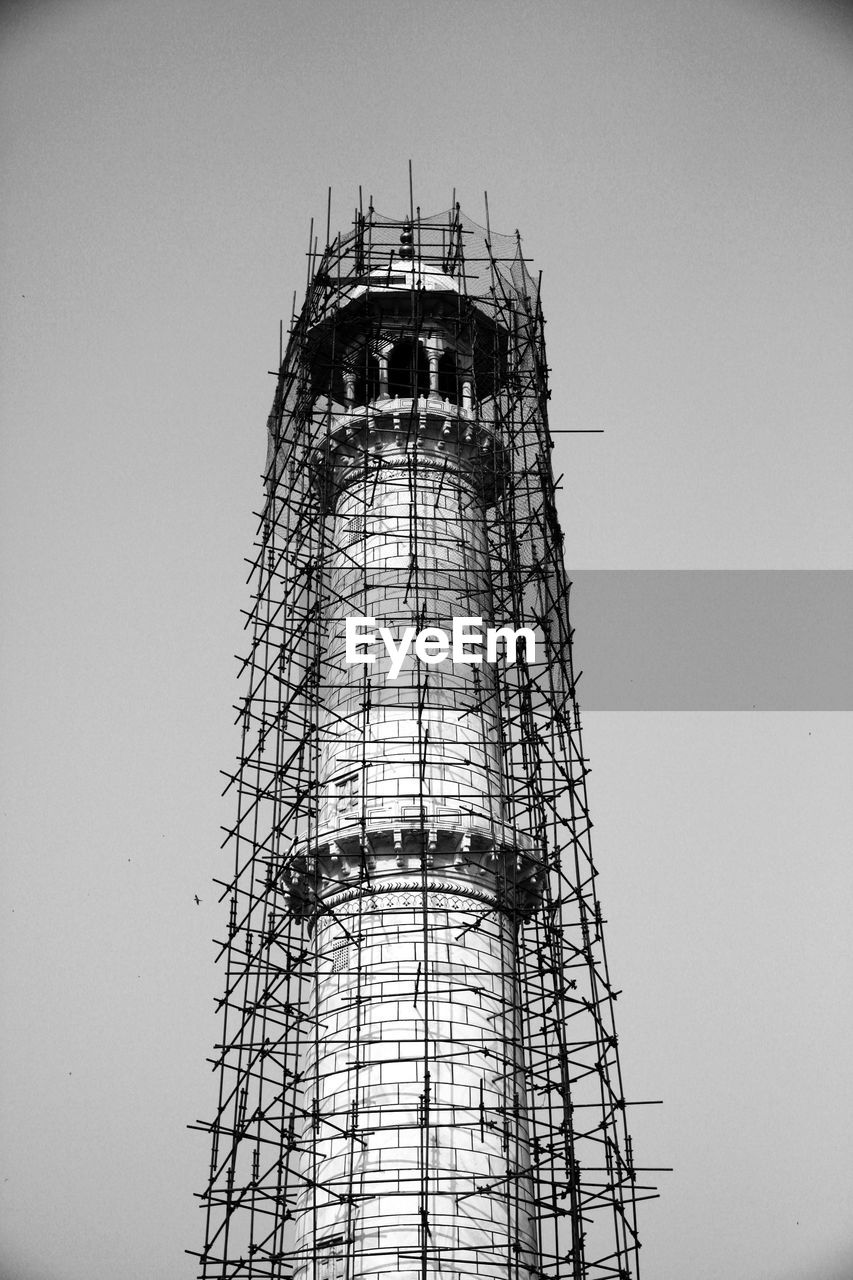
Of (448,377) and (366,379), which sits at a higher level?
(448,377)

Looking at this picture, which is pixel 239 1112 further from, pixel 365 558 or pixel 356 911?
pixel 365 558

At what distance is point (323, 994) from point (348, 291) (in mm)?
19310

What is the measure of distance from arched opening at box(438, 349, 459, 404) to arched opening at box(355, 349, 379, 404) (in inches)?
68.1

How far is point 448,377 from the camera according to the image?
147ft

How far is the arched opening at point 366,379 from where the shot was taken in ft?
143

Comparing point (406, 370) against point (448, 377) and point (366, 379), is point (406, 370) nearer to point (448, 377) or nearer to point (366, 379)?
point (366, 379)

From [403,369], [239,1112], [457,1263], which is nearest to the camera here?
[457,1263]

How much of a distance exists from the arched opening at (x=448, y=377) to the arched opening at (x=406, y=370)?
566 mm

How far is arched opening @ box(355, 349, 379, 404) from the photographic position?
43688 mm

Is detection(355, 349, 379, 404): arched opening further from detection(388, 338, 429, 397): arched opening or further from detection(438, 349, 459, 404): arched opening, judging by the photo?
detection(438, 349, 459, 404): arched opening

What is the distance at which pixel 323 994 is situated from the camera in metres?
36.2

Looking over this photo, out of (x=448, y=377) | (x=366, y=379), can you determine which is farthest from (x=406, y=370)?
(x=448, y=377)

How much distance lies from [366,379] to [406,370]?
1171 millimetres

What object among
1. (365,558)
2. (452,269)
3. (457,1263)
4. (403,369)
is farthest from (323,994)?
(452,269)
